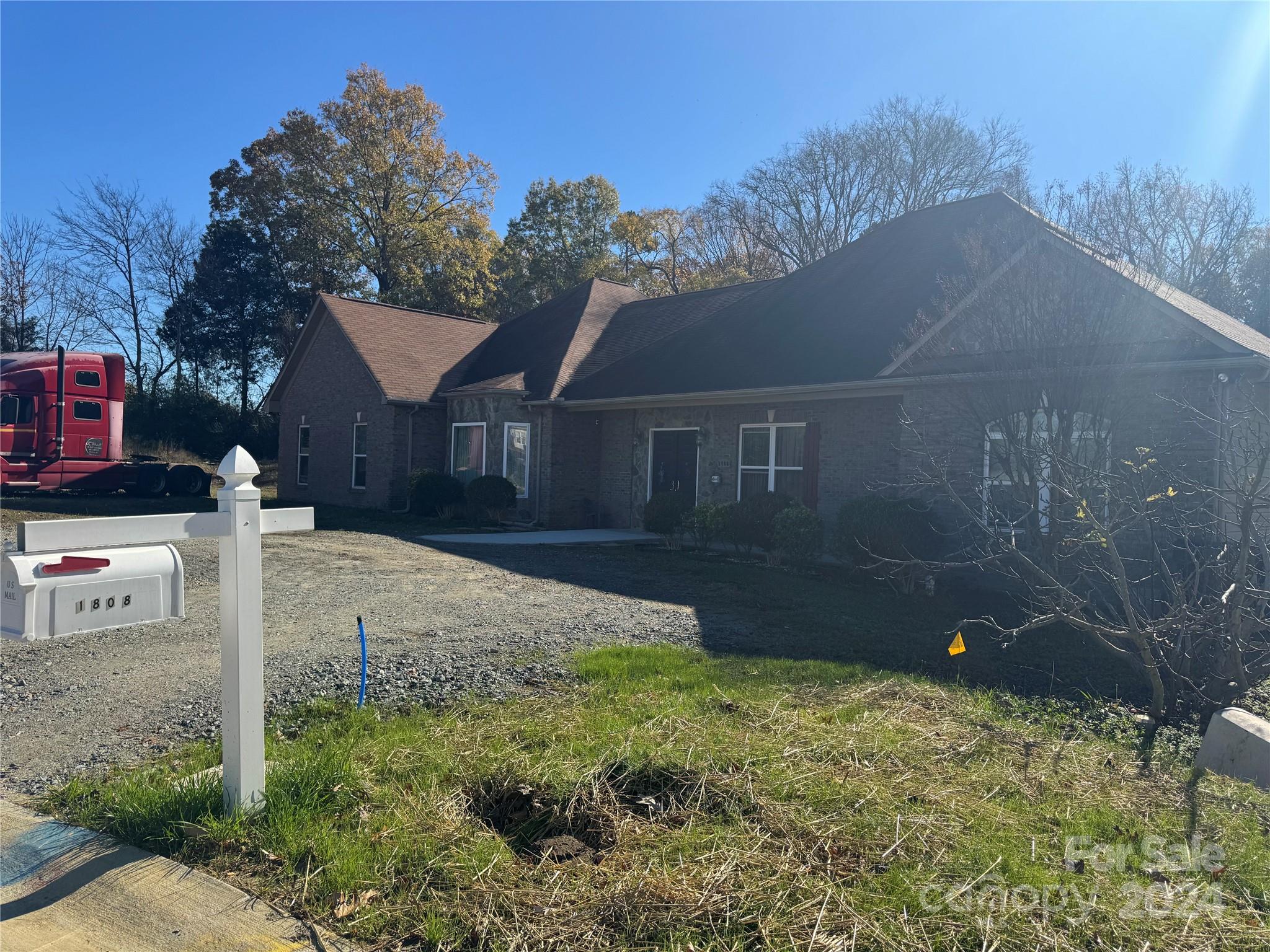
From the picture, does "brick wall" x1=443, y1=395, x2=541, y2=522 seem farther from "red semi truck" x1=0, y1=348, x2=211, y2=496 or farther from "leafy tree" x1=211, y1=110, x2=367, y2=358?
"leafy tree" x1=211, y1=110, x2=367, y2=358

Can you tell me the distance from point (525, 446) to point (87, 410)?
35.5 ft

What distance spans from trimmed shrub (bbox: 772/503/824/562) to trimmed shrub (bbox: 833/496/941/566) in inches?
32.7

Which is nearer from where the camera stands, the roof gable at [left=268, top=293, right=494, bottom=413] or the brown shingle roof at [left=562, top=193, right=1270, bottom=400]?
the brown shingle roof at [left=562, top=193, right=1270, bottom=400]

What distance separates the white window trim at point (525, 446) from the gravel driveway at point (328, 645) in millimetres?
6884

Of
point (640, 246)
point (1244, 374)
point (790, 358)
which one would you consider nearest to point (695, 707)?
point (1244, 374)

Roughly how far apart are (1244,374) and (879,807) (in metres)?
8.75

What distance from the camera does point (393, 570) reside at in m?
11.9

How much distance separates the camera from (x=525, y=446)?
19.7 m

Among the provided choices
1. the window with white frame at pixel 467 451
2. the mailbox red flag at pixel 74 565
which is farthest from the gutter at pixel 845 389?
the mailbox red flag at pixel 74 565

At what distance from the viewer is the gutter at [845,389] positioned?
975 centimetres

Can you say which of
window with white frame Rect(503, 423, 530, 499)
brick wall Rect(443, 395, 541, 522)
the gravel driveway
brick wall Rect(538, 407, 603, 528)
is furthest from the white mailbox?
window with white frame Rect(503, 423, 530, 499)

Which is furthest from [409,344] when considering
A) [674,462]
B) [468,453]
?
[674,462]

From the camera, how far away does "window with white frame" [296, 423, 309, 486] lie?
83.8ft

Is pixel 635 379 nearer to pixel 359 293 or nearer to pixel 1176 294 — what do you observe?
pixel 1176 294
